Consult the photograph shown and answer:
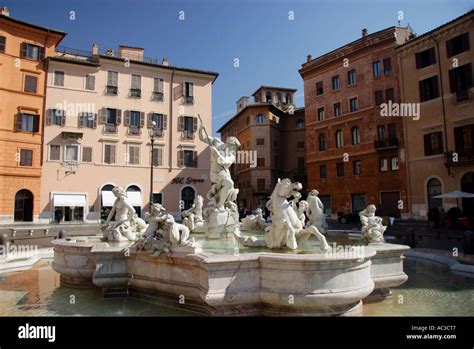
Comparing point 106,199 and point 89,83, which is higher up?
point 89,83

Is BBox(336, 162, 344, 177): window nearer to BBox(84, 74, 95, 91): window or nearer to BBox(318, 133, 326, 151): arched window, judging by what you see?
BBox(318, 133, 326, 151): arched window

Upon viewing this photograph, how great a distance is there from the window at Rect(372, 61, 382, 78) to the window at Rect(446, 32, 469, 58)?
6.19 meters

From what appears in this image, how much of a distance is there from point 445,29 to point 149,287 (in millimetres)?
30332

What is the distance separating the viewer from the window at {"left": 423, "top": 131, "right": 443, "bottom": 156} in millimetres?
27250

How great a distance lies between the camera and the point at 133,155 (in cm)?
3297

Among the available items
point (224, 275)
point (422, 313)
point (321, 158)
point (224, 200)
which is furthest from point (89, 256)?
point (321, 158)

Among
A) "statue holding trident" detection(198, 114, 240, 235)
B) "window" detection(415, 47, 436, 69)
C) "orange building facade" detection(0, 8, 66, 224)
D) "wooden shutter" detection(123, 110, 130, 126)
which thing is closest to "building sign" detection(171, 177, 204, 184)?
"wooden shutter" detection(123, 110, 130, 126)

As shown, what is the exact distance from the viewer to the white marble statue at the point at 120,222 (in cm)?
789

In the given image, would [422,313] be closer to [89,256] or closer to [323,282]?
[323,282]

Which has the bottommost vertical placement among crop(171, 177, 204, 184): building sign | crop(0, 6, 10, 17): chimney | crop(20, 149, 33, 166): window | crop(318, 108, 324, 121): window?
crop(171, 177, 204, 184): building sign

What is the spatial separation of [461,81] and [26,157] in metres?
34.7

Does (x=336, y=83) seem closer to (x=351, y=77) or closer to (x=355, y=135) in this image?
(x=351, y=77)

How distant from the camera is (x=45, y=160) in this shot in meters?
29.6

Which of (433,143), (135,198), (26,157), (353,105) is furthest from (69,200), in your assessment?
(433,143)
